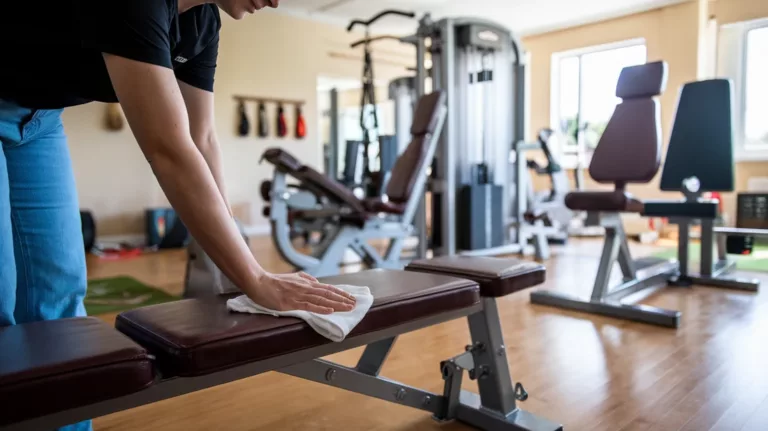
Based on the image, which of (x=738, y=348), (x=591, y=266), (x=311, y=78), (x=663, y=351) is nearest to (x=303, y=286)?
(x=663, y=351)

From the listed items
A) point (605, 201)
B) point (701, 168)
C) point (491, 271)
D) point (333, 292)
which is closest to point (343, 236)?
point (605, 201)

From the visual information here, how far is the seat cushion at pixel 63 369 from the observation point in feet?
2.00

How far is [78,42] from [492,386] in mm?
1128

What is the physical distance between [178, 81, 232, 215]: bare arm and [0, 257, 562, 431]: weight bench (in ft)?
0.86

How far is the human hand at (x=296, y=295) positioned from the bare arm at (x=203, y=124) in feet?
0.66

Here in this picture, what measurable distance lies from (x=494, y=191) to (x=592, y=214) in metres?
1.69

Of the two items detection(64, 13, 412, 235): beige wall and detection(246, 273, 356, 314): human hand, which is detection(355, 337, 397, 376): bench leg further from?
detection(64, 13, 412, 235): beige wall

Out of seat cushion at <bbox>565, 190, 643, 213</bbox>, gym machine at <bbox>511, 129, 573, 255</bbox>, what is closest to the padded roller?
seat cushion at <bbox>565, 190, 643, 213</bbox>

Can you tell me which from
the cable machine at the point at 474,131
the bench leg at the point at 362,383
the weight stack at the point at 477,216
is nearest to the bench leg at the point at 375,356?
the bench leg at the point at 362,383

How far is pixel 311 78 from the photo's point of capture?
6621 mm

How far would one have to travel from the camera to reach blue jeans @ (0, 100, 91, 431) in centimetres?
86

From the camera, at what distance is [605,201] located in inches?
98.2

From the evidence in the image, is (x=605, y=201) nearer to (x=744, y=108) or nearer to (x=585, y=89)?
(x=744, y=108)

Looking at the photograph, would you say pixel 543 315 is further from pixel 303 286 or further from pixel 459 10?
pixel 459 10
